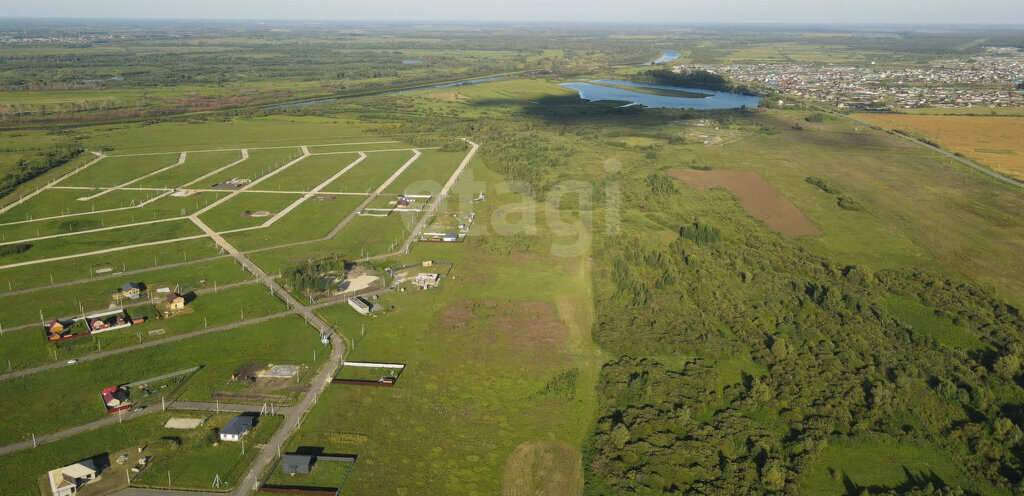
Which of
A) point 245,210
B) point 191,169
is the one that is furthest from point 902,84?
point 191,169

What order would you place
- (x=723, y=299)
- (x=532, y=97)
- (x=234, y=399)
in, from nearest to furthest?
(x=234, y=399) < (x=723, y=299) < (x=532, y=97)

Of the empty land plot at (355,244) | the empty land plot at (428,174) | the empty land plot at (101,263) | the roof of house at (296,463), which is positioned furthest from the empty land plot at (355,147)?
the roof of house at (296,463)

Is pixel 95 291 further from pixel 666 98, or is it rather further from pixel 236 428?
pixel 666 98

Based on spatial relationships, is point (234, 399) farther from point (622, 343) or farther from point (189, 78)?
point (189, 78)

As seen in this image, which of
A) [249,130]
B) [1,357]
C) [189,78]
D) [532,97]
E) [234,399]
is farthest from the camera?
[189,78]

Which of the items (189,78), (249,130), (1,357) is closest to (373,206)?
(1,357)
